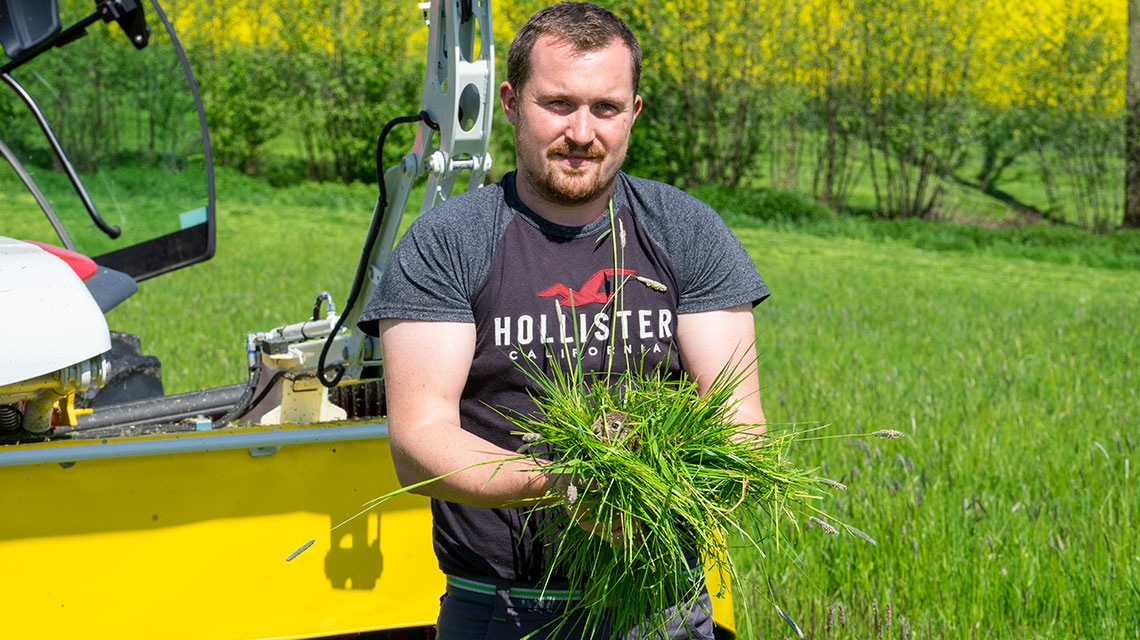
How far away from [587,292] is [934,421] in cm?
395

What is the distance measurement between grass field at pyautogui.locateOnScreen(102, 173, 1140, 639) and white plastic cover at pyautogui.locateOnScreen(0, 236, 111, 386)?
140 centimetres

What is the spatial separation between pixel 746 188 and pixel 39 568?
61.6 feet

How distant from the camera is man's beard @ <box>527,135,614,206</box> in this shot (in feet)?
7.50

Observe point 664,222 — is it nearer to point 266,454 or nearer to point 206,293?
point 266,454

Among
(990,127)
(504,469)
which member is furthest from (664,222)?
(990,127)

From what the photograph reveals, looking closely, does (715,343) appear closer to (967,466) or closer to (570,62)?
(570,62)

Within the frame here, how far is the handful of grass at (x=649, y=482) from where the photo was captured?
2.05 metres

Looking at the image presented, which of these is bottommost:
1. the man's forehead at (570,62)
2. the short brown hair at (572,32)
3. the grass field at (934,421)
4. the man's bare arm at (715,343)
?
the grass field at (934,421)

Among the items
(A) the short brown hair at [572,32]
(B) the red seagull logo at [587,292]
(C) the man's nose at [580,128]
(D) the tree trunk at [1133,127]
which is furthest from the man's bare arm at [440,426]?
(D) the tree trunk at [1133,127]

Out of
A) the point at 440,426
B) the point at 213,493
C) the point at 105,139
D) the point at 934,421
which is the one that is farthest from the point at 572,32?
the point at 934,421

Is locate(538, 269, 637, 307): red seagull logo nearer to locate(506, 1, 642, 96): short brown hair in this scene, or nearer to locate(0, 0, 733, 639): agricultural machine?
locate(506, 1, 642, 96): short brown hair

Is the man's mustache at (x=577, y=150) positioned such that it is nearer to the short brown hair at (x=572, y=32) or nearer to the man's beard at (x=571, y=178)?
the man's beard at (x=571, y=178)

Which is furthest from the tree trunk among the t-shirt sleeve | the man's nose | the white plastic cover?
the white plastic cover

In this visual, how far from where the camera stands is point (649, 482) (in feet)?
6.68
